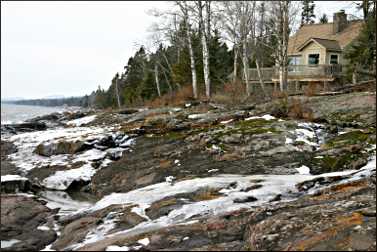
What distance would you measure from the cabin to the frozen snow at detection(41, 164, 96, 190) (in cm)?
2106

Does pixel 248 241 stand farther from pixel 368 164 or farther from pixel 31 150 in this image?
pixel 31 150

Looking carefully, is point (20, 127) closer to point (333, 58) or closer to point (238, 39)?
point (238, 39)

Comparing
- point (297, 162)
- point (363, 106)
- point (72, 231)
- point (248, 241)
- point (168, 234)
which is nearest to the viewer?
point (248, 241)

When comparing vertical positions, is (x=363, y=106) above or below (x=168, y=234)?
above

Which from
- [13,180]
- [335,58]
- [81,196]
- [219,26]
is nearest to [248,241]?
[81,196]

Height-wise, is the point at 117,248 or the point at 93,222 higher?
the point at 117,248

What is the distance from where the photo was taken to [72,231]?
345 inches

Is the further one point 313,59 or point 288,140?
point 313,59

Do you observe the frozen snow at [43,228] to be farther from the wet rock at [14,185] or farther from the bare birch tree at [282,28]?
the bare birch tree at [282,28]

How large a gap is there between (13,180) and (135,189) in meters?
4.28

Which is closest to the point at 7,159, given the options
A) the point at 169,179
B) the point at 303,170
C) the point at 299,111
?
the point at 169,179

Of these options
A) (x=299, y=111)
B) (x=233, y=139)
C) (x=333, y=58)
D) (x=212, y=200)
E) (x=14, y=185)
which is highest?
(x=333, y=58)

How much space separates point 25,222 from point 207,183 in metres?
4.43

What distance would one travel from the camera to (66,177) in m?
14.9
